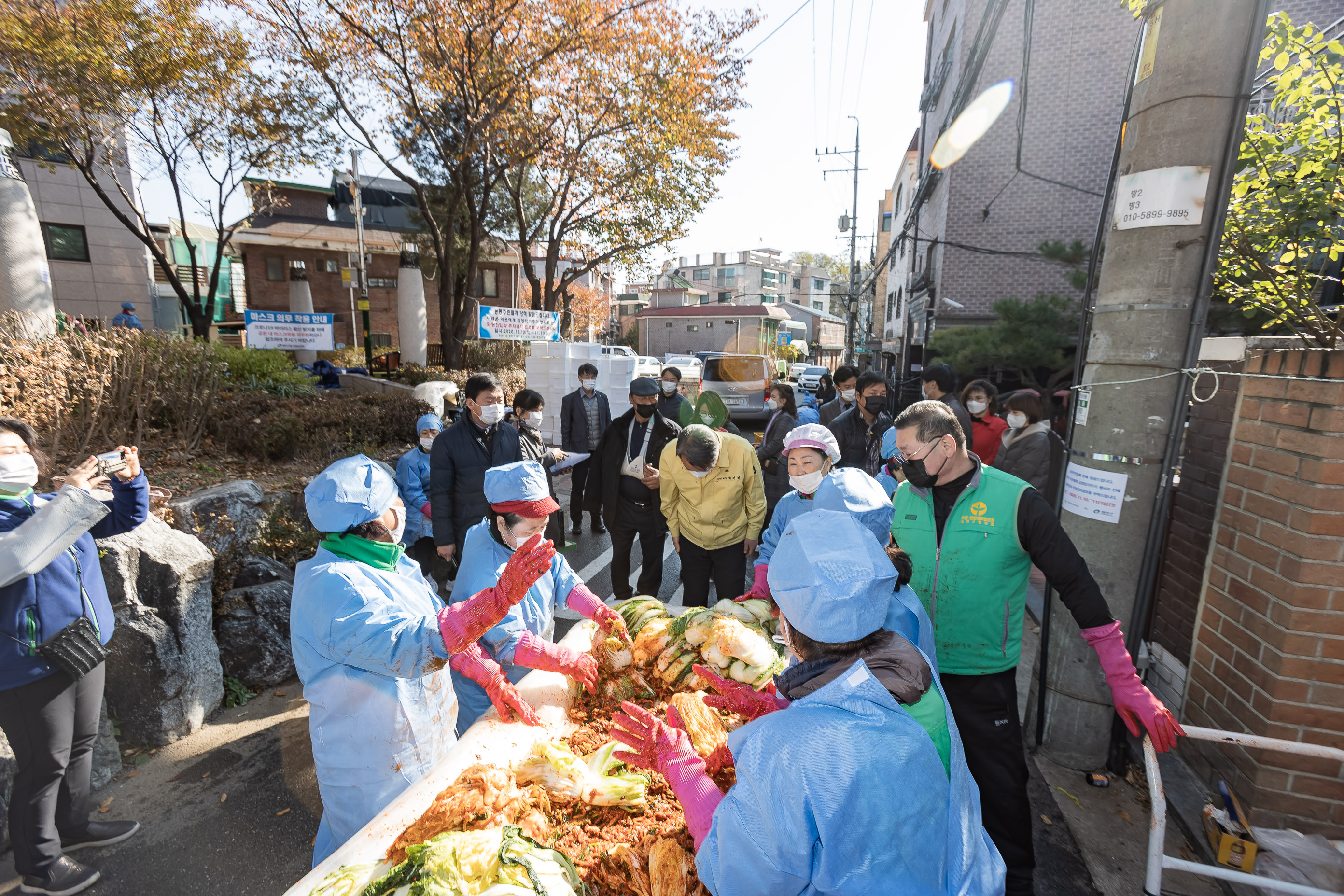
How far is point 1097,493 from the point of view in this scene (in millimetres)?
2957

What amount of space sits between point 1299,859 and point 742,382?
→ 13.8 m

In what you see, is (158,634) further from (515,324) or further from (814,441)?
(515,324)

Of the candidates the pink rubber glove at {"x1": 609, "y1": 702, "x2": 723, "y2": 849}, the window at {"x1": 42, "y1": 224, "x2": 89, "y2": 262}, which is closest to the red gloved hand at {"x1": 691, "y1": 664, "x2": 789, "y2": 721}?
the pink rubber glove at {"x1": 609, "y1": 702, "x2": 723, "y2": 849}

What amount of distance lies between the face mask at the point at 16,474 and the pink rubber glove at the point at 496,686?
6.37 feet

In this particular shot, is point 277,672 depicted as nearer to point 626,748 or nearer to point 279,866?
point 279,866

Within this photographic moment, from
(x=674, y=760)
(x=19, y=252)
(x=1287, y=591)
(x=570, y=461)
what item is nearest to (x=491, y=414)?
(x=570, y=461)

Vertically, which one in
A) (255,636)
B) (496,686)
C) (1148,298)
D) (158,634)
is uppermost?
(1148,298)

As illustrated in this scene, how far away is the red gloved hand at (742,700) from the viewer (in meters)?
2.19

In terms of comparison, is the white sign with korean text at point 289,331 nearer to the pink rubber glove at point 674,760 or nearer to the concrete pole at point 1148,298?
the pink rubber glove at point 674,760

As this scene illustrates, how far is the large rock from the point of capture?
140 inches

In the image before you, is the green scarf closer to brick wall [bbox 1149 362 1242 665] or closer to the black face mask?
the black face mask

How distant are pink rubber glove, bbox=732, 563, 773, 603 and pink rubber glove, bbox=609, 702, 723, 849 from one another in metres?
1.32

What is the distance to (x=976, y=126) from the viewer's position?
51.7ft

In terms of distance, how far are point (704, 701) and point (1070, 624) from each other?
2.08 m
